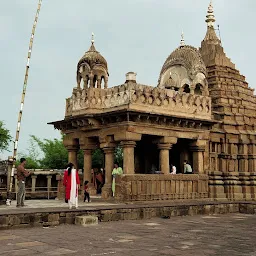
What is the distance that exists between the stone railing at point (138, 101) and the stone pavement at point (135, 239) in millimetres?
5437

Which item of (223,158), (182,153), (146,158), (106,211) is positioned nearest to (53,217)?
(106,211)

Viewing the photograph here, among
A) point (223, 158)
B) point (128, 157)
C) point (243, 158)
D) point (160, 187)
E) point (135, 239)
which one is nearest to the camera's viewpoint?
point (135, 239)

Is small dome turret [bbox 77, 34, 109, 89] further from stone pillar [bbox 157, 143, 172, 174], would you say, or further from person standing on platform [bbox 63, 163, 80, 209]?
person standing on platform [bbox 63, 163, 80, 209]

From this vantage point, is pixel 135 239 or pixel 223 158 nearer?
pixel 135 239

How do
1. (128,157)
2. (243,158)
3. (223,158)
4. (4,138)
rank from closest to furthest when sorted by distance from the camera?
1. (128,157)
2. (223,158)
3. (243,158)
4. (4,138)

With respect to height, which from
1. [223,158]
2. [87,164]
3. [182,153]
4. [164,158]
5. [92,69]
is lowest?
[87,164]

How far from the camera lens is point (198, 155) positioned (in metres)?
18.1

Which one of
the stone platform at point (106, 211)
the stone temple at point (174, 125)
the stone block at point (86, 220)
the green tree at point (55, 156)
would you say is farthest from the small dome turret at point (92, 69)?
the green tree at point (55, 156)

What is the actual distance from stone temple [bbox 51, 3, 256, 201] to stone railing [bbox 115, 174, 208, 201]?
4 cm

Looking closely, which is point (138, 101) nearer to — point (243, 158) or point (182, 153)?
point (182, 153)

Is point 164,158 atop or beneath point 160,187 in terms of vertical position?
atop

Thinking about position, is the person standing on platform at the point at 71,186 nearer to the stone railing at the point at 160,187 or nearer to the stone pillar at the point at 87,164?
the stone railing at the point at 160,187

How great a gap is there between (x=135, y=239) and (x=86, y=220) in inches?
102

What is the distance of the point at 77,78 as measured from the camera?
58.2 ft
